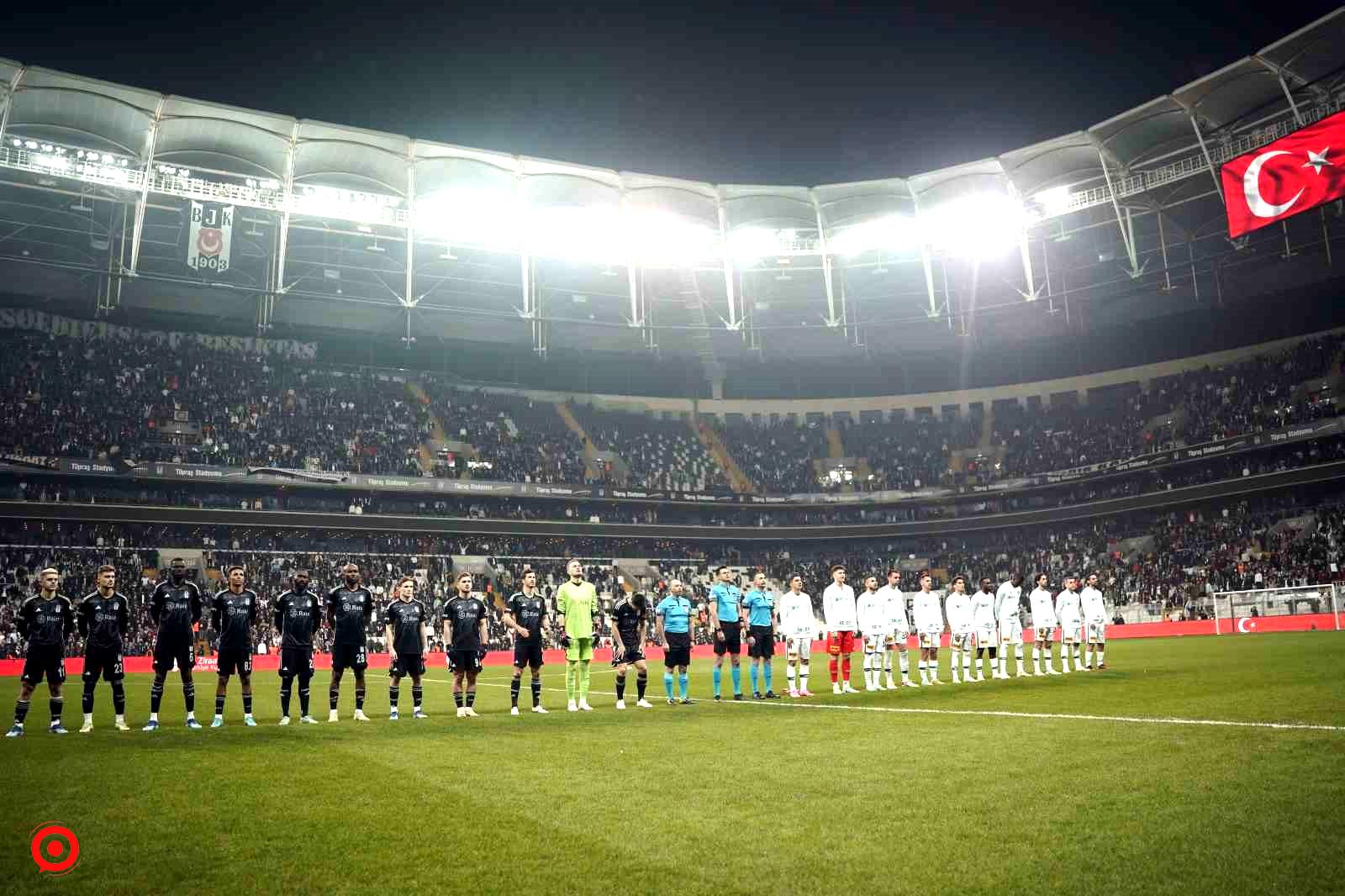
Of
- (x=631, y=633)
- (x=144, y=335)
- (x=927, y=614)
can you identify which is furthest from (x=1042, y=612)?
(x=144, y=335)

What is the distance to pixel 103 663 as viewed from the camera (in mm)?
14562

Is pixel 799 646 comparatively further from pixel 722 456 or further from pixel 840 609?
pixel 722 456

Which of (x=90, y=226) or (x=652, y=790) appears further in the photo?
(x=90, y=226)

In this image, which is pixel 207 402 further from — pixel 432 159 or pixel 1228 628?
pixel 1228 628

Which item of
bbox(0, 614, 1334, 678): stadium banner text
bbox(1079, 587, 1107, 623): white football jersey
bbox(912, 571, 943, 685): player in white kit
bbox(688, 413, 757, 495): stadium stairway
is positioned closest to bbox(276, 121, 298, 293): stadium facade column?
bbox(0, 614, 1334, 678): stadium banner text

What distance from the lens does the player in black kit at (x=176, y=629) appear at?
14.8 meters

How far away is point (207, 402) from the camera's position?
48500mm

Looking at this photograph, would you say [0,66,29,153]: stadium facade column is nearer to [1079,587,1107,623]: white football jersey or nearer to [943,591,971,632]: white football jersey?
[943,591,971,632]: white football jersey

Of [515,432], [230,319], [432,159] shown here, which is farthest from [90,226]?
[515,432]

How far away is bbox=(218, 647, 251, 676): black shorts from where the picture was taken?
49.3ft

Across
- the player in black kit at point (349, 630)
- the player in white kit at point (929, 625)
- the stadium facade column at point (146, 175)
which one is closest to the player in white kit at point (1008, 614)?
the player in white kit at point (929, 625)

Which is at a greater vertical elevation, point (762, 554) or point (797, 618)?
point (762, 554)

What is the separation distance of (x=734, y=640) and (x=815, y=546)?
141ft

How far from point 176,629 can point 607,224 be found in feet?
129
